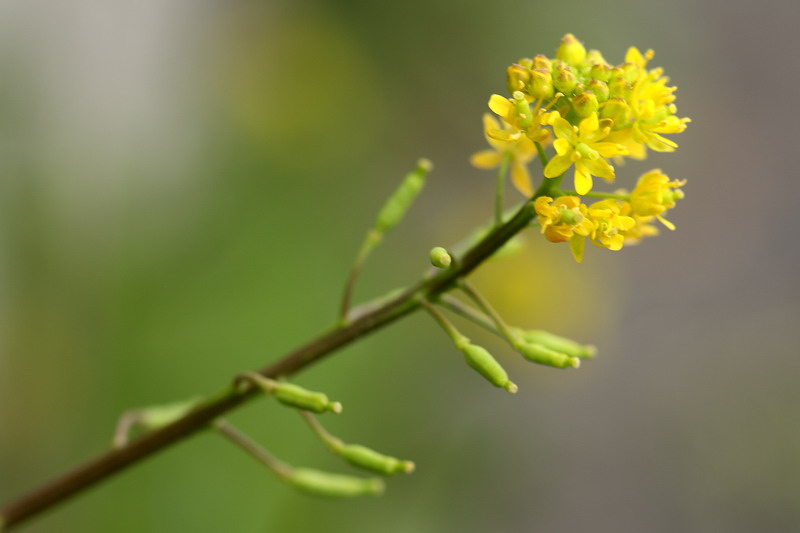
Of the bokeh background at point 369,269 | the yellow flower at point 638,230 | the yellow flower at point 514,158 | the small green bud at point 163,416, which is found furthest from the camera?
the bokeh background at point 369,269

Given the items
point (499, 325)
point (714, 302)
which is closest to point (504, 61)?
point (714, 302)

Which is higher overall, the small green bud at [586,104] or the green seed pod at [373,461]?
the small green bud at [586,104]

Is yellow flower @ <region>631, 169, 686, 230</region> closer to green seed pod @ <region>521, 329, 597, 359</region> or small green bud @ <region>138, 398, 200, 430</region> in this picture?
green seed pod @ <region>521, 329, 597, 359</region>

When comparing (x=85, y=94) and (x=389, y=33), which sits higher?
(x=389, y=33)

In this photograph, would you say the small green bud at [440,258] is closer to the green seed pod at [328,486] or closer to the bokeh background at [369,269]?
the green seed pod at [328,486]

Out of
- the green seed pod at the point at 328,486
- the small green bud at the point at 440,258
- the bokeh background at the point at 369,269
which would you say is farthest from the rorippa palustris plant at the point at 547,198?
the bokeh background at the point at 369,269

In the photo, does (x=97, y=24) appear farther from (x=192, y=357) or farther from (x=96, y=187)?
(x=192, y=357)

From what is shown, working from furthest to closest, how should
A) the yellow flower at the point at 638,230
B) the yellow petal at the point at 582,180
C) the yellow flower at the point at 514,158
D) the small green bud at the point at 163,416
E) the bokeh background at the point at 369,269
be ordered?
1. the bokeh background at the point at 369,269
2. the small green bud at the point at 163,416
3. the yellow flower at the point at 514,158
4. the yellow flower at the point at 638,230
5. the yellow petal at the point at 582,180

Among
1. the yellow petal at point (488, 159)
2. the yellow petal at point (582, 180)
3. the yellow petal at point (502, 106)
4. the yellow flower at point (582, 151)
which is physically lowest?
the yellow petal at point (488, 159)
